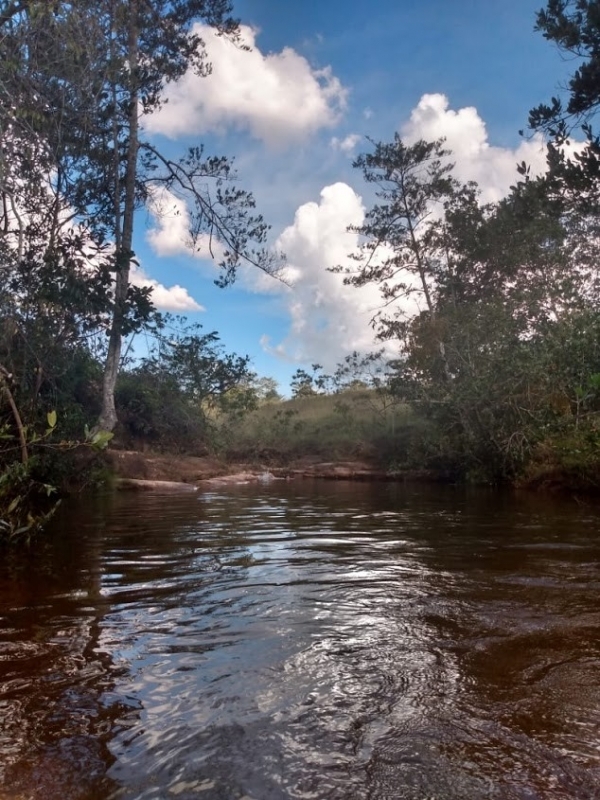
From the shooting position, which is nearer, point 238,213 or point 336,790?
point 336,790

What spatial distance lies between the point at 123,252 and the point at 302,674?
11.5 metres

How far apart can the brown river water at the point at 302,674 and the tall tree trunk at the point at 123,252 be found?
817 cm

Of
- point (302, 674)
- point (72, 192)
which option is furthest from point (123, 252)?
point (302, 674)

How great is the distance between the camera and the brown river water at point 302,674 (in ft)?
6.20

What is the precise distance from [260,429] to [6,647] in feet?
76.7

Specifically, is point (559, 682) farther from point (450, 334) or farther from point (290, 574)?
point (450, 334)

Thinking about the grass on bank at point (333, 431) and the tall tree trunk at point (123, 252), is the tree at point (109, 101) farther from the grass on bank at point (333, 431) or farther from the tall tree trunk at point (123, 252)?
the grass on bank at point (333, 431)

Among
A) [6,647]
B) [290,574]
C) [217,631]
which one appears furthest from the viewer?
[290,574]

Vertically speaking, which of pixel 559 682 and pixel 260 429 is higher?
pixel 260 429

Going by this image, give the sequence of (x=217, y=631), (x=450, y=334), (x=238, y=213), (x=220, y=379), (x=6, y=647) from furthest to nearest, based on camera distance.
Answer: (x=450, y=334)
(x=220, y=379)
(x=238, y=213)
(x=217, y=631)
(x=6, y=647)

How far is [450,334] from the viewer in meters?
21.0

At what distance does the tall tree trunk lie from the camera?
12.9 meters

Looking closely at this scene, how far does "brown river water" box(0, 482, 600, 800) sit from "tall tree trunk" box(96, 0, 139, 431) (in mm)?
8169

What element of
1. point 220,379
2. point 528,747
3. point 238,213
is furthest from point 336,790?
point 220,379
